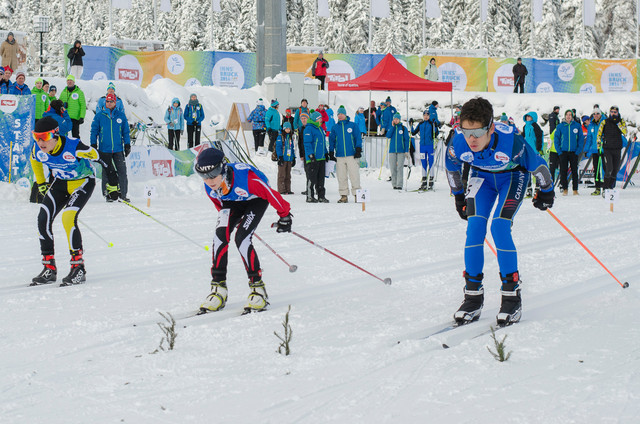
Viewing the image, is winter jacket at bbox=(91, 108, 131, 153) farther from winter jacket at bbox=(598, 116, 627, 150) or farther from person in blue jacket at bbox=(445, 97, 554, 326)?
person in blue jacket at bbox=(445, 97, 554, 326)

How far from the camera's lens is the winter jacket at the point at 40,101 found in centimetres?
1431

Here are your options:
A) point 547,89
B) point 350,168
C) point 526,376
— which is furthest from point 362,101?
point 526,376

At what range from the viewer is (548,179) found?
5473 mm

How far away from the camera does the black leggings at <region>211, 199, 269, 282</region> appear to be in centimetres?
582

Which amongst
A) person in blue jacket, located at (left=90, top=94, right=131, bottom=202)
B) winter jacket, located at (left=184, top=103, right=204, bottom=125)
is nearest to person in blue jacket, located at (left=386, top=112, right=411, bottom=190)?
winter jacket, located at (left=184, top=103, right=204, bottom=125)

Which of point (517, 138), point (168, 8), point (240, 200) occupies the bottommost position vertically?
point (240, 200)

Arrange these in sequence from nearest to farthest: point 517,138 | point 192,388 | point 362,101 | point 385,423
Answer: point 385,423 → point 192,388 → point 517,138 → point 362,101

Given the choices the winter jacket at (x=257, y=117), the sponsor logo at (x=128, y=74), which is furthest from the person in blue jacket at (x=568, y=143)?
the sponsor logo at (x=128, y=74)

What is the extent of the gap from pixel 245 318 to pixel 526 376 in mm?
2180

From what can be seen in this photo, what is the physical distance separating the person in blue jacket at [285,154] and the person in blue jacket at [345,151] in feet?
3.60

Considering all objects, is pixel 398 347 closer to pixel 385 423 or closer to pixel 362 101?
pixel 385 423

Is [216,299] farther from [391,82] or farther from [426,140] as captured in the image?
[391,82]

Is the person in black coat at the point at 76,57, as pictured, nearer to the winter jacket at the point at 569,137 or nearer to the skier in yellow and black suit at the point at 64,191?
the winter jacket at the point at 569,137

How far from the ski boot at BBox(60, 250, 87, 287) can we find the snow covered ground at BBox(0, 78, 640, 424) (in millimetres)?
116
